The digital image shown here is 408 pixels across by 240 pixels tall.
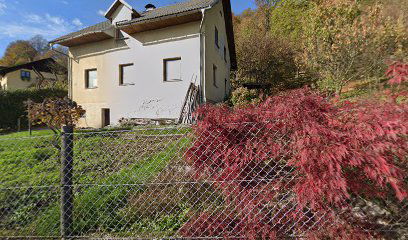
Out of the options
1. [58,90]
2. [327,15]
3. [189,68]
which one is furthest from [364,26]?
[58,90]

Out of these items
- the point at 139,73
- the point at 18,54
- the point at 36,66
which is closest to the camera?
the point at 139,73

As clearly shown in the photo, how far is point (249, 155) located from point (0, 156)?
673cm

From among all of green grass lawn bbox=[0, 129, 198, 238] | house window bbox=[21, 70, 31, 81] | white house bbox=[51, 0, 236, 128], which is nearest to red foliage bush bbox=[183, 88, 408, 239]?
green grass lawn bbox=[0, 129, 198, 238]

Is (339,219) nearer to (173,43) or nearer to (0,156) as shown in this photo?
(0,156)

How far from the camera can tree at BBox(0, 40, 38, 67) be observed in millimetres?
34906

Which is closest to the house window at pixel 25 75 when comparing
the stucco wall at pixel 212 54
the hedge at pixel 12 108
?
the hedge at pixel 12 108

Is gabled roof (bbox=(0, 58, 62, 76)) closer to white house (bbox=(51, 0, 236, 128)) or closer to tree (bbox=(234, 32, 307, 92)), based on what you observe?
white house (bbox=(51, 0, 236, 128))

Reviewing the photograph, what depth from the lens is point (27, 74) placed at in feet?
85.3

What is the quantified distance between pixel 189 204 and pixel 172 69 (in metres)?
8.64

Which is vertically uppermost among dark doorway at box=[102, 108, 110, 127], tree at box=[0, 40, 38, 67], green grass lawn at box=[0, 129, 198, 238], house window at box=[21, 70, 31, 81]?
tree at box=[0, 40, 38, 67]

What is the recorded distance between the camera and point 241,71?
1822 cm

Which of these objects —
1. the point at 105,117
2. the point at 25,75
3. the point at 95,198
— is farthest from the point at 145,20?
the point at 25,75

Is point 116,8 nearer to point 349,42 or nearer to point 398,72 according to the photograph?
point 349,42

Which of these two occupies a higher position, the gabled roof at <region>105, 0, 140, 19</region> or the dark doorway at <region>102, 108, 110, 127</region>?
the gabled roof at <region>105, 0, 140, 19</region>
